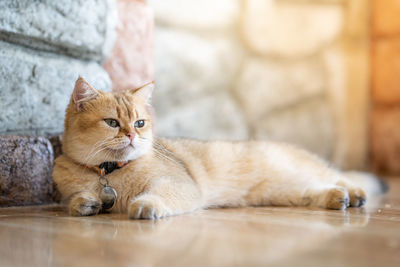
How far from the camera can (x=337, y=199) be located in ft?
6.63

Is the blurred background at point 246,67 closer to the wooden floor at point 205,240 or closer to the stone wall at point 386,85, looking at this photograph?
the stone wall at point 386,85

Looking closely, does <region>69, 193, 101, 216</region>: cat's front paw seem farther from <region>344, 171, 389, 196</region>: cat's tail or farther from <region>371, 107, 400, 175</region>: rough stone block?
<region>371, 107, 400, 175</region>: rough stone block

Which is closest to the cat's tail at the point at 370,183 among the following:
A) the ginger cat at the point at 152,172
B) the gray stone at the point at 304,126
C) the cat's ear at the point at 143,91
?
the ginger cat at the point at 152,172

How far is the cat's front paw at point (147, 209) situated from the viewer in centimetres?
167

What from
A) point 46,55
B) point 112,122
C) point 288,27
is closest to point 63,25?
point 46,55

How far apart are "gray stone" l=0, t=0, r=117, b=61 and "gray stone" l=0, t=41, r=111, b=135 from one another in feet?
0.20

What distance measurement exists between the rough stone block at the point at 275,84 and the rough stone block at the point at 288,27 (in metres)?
0.11

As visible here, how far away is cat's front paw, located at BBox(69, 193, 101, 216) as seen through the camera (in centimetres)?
182

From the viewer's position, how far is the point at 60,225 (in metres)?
1.58

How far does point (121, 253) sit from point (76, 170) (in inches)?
37.1

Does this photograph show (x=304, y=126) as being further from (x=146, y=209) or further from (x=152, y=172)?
(x=146, y=209)

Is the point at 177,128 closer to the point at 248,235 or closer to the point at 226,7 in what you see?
the point at 226,7

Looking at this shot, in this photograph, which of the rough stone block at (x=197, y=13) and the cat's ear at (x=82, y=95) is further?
the rough stone block at (x=197, y=13)

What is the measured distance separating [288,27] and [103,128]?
2498 millimetres
